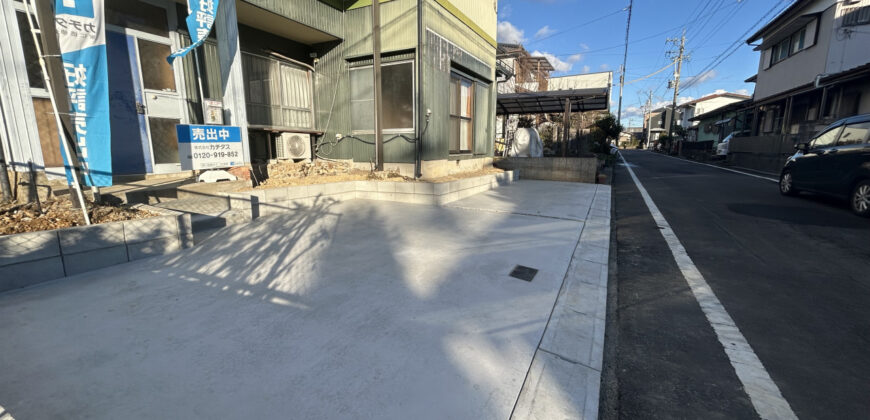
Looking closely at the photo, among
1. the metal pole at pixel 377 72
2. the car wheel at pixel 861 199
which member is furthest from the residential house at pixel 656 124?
the metal pole at pixel 377 72

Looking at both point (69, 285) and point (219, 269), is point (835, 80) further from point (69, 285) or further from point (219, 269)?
point (69, 285)

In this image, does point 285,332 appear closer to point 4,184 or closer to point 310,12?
point 4,184

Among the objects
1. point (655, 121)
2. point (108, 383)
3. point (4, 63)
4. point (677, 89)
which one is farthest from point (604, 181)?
point (655, 121)

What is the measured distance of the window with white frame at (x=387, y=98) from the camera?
7425 millimetres

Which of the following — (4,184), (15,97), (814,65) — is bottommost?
(4,184)

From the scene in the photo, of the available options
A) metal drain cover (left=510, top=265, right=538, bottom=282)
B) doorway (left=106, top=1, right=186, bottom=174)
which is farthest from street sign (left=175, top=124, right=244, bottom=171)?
metal drain cover (left=510, top=265, right=538, bottom=282)

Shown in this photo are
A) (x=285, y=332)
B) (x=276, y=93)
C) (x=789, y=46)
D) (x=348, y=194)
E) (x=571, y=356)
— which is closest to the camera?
(x=571, y=356)

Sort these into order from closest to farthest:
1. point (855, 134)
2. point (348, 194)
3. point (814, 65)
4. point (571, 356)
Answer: point (571, 356) → point (855, 134) → point (348, 194) → point (814, 65)

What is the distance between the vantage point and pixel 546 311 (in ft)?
8.14

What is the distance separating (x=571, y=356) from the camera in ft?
6.57

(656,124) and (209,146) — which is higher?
(656,124)

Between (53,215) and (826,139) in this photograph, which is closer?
(53,215)

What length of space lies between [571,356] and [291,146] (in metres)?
6.85

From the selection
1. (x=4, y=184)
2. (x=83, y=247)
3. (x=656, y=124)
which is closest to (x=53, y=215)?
(x=83, y=247)
